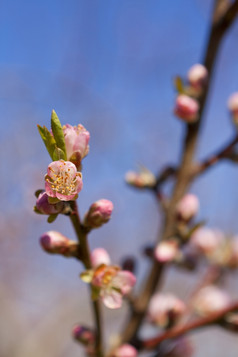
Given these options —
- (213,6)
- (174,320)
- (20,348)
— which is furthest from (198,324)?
(20,348)

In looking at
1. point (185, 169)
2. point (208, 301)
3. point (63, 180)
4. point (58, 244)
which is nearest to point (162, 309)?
point (208, 301)

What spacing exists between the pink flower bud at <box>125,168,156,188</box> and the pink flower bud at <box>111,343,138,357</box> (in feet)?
2.00

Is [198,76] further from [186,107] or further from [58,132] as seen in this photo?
[58,132]

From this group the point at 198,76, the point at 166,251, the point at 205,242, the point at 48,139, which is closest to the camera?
the point at 48,139

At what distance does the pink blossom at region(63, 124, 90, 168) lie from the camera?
2.95ft

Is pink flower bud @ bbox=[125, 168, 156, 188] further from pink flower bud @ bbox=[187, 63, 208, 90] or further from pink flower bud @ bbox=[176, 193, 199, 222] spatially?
pink flower bud @ bbox=[187, 63, 208, 90]

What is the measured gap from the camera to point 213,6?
66.4 inches

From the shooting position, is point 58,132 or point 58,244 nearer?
point 58,132

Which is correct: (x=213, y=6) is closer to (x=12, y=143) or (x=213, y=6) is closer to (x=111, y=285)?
(x=111, y=285)

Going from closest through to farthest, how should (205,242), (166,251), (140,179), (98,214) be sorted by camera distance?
1. (98,214)
2. (166,251)
3. (140,179)
4. (205,242)

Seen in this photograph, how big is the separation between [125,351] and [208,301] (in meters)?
0.55

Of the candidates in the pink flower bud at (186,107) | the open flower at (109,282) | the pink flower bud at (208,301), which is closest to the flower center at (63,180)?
the open flower at (109,282)

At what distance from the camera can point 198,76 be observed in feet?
5.14

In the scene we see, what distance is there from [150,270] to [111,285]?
17.1 inches
